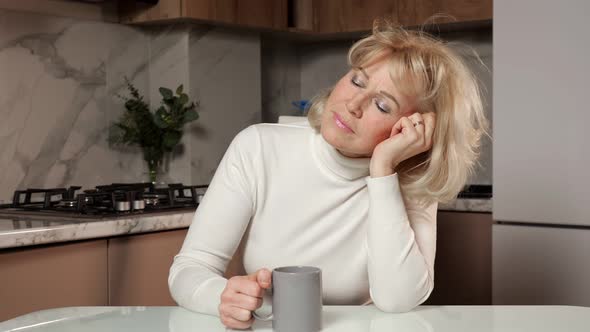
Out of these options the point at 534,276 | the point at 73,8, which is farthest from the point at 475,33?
the point at 73,8

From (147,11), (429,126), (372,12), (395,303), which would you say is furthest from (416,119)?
(372,12)

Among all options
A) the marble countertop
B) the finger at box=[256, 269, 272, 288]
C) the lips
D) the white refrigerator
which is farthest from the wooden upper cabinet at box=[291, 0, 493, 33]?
the finger at box=[256, 269, 272, 288]

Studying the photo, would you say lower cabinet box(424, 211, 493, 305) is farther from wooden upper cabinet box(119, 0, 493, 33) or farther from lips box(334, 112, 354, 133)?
lips box(334, 112, 354, 133)

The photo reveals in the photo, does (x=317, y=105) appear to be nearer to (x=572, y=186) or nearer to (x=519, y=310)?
(x=519, y=310)

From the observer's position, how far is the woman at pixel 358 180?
56.0 inches

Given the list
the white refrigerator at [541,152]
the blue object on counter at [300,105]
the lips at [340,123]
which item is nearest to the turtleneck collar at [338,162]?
the lips at [340,123]

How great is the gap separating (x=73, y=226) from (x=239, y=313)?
0.99m

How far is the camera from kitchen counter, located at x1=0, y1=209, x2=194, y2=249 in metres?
1.89

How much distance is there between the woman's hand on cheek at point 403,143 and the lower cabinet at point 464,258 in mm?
1231

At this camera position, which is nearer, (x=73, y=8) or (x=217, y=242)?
(x=217, y=242)

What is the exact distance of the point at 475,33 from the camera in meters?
3.29

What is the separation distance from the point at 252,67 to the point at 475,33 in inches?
37.5

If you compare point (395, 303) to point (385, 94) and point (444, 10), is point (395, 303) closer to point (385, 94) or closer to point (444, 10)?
point (385, 94)

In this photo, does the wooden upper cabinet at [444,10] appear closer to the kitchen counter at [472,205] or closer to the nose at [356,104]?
the kitchen counter at [472,205]
